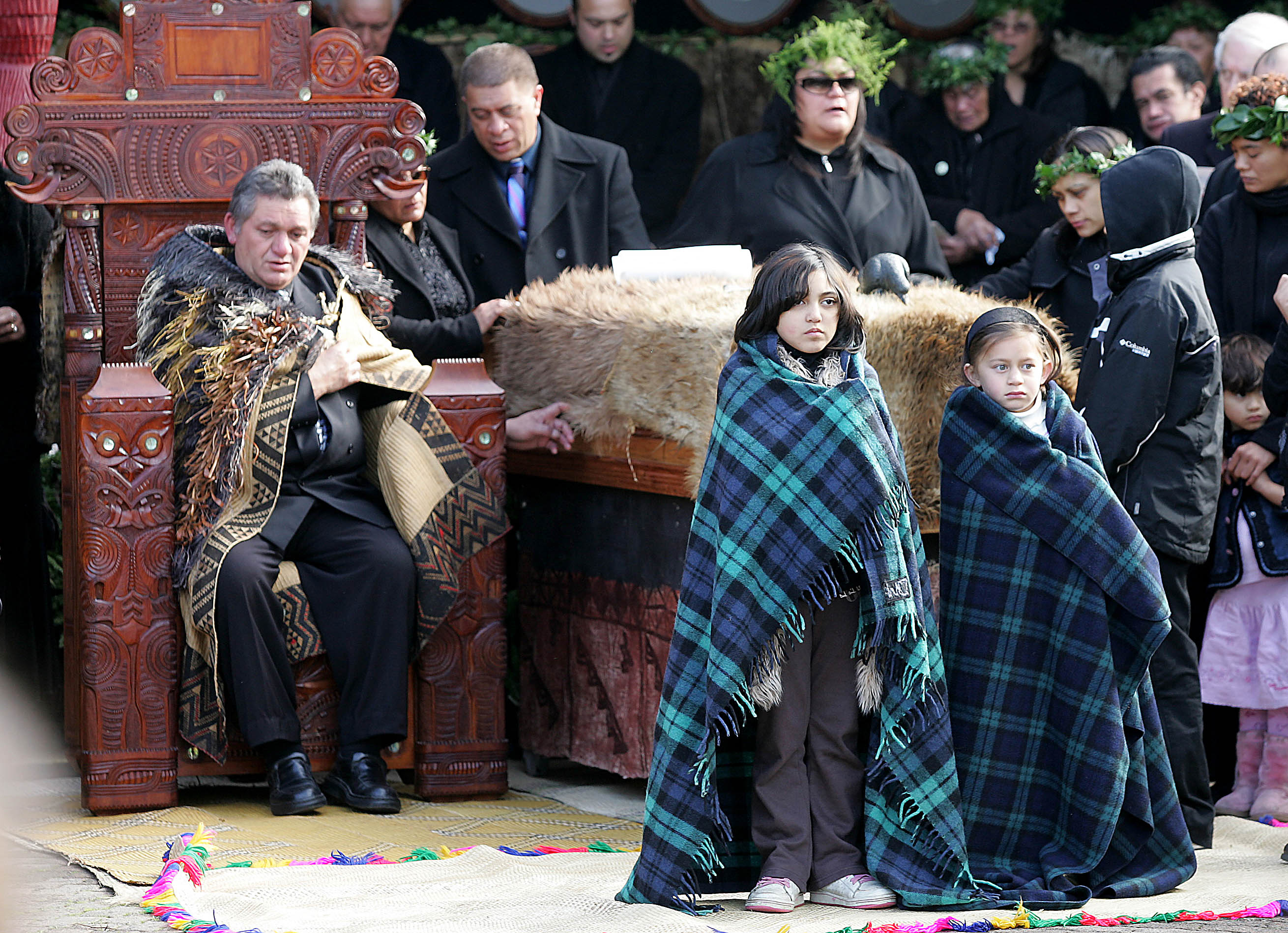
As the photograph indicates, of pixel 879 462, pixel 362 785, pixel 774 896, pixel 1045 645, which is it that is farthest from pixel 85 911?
pixel 1045 645

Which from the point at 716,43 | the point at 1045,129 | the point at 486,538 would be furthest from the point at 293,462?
the point at 716,43

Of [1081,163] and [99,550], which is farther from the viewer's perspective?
[1081,163]

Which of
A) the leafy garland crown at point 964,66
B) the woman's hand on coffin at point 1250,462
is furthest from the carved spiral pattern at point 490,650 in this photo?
the leafy garland crown at point 964,66

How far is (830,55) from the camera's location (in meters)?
5.64

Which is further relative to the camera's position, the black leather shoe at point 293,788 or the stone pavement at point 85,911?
the black leather shoe at point 293,788

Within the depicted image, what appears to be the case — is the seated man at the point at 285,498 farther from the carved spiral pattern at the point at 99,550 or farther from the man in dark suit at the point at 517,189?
the man in dark suit at the point at 517,189

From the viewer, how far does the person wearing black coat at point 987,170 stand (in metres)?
6.96

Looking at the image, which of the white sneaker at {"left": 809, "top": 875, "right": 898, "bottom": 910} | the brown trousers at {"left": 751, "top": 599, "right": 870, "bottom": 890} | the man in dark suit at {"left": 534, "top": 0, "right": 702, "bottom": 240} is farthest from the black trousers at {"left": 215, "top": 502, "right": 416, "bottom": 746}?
the man in dark suit at {"left": 534, "top": 0, "right": 702, "bottom": 240}

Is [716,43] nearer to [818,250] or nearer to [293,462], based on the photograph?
[293,462]

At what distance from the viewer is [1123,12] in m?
9.03

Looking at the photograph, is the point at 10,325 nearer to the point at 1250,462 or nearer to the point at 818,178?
the point at 818,178

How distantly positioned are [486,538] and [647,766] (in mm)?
825

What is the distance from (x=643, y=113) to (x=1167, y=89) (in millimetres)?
2198

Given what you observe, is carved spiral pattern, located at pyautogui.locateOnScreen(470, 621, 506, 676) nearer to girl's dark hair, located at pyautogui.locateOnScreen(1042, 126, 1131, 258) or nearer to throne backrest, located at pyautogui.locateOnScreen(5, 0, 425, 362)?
throne backrest, located at pyautogui.locateOnScreen(5, 0, 425, 362)
